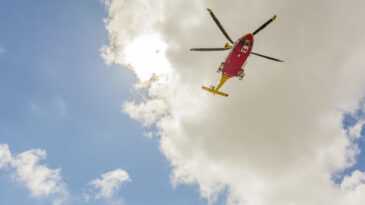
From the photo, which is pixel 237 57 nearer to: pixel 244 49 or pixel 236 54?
pixel 236 54

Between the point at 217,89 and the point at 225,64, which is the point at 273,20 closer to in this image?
the point at 225,64

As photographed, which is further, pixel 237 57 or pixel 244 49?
pixel 237 57

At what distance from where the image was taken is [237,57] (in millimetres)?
41438

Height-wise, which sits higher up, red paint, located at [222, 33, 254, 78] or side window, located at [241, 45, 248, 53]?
red paint, located at [222, 33, 254, 78]

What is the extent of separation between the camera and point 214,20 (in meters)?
39.0

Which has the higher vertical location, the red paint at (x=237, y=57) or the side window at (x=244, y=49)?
the red paint at (x=237, y=57)

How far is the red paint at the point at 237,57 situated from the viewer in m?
39.4

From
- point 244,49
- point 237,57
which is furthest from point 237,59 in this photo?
point 244,49

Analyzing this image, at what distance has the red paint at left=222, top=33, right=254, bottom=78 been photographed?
39.4 metres

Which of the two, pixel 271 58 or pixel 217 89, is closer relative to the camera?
pixel 271 58

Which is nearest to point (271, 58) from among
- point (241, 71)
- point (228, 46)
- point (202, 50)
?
point (241, 71)

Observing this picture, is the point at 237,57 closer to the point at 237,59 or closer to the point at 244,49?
the point at 237,59

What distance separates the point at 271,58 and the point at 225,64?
9966mm

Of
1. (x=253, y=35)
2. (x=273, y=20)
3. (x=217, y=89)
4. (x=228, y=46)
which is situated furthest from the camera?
(x=217, y=89)
